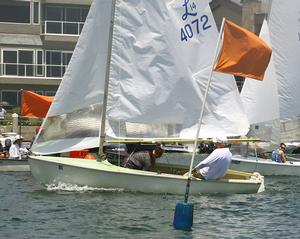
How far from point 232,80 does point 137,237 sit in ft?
28.2

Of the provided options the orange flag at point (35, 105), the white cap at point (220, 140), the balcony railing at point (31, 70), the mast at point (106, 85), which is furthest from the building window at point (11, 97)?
the white cap at point (220, 140)

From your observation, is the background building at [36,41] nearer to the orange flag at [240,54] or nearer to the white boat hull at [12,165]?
the white boat hull at [12,165]

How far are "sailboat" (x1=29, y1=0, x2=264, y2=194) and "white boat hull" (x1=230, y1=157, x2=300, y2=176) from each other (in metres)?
6.60

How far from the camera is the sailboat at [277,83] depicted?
3073 cm

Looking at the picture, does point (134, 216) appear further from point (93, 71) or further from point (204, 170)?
point (93, 71)

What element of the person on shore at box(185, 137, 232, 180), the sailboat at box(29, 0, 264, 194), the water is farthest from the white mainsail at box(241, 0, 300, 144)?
the person on shore at box(185, 137, 232, 180)

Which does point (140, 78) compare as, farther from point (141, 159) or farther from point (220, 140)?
point (220, 140)

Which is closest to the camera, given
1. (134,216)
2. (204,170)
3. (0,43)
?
(134,216)

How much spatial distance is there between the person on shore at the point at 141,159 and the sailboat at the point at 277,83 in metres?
8.75

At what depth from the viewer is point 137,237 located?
1562cm

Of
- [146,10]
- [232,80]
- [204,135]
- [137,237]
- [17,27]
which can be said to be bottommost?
[137,237]

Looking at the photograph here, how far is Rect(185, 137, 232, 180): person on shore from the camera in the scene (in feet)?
68.8

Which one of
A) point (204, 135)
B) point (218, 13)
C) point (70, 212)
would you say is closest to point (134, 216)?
point (70, 212)

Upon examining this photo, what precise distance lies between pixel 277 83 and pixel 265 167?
422cm
